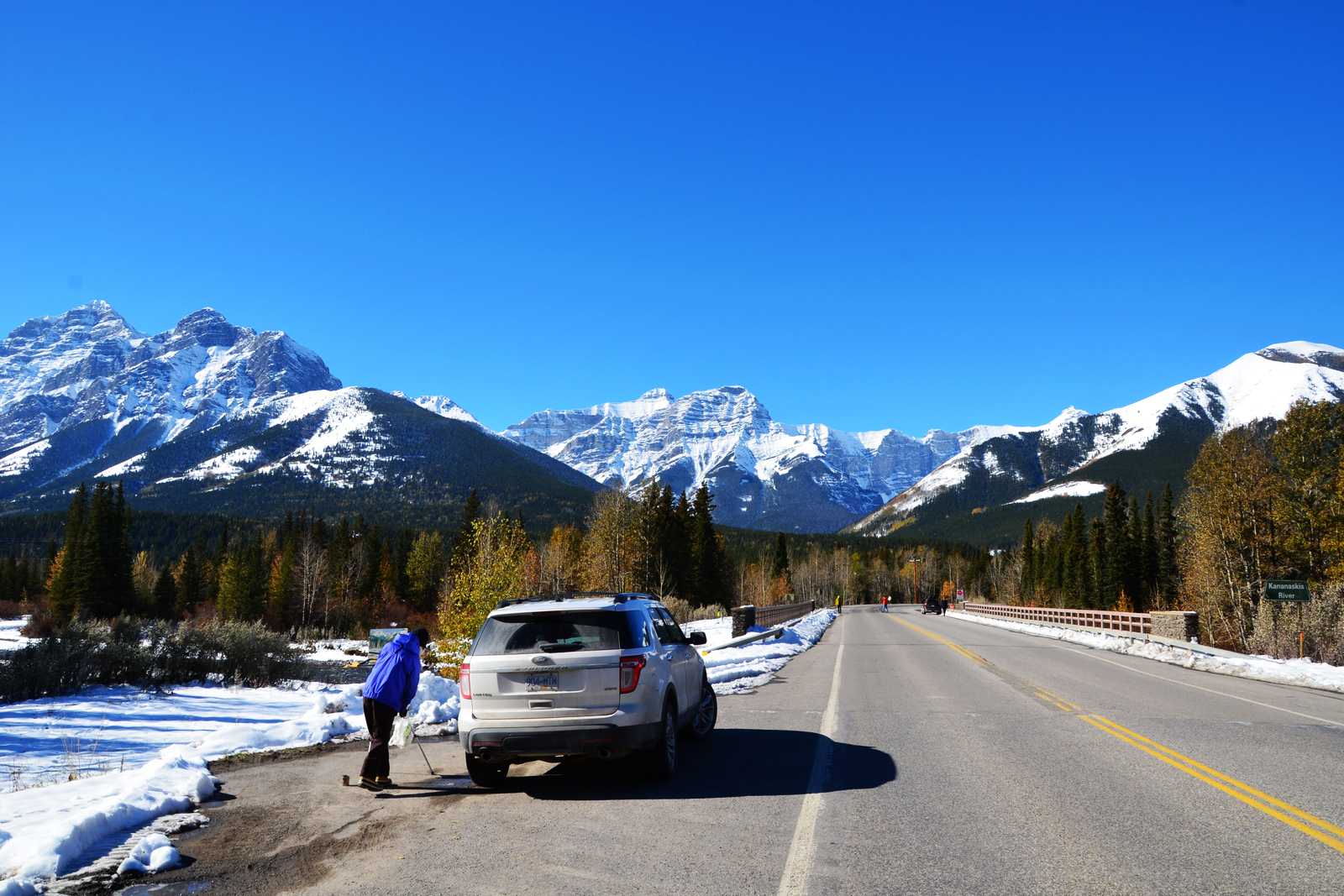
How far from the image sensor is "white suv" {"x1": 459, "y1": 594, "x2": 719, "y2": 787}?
7301 millimetres

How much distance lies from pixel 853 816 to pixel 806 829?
1.78ft

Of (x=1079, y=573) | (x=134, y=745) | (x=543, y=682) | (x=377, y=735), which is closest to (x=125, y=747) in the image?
(x=134, y=745)

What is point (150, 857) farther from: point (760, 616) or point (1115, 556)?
point (1115, 556)

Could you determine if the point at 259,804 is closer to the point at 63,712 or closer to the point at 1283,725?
the point at 63,712

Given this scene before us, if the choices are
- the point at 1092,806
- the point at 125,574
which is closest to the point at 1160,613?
the point at 1092,806

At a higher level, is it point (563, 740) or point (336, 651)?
point (563, 740)

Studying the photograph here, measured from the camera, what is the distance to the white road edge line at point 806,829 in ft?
15.9

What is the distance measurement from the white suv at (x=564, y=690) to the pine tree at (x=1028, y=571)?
11242cm

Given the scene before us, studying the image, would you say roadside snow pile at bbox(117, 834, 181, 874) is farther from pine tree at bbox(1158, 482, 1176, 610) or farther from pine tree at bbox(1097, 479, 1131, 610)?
pine tree at bbox(1097, 479, 1131, 610)

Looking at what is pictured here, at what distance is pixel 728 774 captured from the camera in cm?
816

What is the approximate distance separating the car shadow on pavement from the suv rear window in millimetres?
1337

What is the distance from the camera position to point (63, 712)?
13.7m

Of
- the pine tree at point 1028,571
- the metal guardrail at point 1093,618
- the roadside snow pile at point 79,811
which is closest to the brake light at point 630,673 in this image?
the roadside snow pile at point 79,811

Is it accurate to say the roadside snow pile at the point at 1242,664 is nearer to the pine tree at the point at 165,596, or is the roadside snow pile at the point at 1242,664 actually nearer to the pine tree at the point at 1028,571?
the pine tree at the point at 165,596
